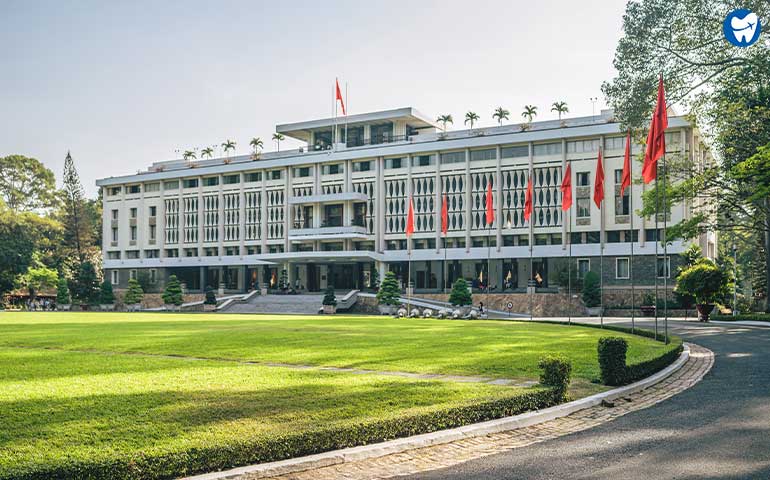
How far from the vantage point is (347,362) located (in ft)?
50.5

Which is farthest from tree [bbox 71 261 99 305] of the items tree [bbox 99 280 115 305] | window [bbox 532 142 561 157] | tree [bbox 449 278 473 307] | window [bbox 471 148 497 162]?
window [bbox 532 142 561 157]

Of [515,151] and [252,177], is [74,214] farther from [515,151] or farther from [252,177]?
[515,151]

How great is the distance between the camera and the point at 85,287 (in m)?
74.4

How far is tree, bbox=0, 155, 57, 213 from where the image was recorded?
10875 cm

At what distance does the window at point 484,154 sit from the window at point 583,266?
12.8 metres

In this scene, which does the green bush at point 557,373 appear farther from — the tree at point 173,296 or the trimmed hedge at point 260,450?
the tree at point 173,296

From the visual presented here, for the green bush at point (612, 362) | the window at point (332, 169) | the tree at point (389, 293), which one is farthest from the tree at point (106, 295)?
the green bush at point (612, 362)

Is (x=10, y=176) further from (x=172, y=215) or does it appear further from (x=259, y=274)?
(x=259, y=274)

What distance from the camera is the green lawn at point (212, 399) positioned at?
7.30 meters

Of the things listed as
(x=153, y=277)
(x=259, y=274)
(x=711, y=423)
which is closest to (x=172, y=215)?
(x=153, y=277)

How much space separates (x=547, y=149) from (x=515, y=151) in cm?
304

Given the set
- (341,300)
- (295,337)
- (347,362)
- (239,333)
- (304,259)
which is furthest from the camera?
(304,259)

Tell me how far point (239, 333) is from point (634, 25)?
1001 inches

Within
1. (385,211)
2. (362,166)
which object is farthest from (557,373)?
(362,166)
